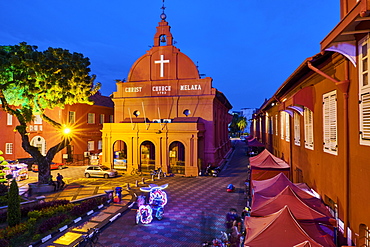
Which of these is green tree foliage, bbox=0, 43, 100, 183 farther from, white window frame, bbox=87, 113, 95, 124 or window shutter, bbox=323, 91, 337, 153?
window shutter, bbox=323, 91, 337, 153

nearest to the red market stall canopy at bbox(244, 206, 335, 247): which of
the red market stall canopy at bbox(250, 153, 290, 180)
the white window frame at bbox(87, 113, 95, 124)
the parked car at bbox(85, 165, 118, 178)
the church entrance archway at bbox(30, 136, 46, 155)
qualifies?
the red market stall canopy at bbox(250, 153, 290, 180)

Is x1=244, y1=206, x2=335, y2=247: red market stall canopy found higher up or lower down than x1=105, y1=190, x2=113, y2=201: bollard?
higher up

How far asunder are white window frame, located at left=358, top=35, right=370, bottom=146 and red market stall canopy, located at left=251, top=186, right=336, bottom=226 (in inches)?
123

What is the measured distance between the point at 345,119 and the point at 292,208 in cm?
360

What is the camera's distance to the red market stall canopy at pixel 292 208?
24.6 ft

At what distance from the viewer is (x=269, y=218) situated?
24.7 feet

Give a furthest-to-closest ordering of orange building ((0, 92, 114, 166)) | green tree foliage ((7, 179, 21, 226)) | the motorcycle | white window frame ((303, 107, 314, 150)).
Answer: orange building ((0, 92, 114, 166)) → the motorcycle → green tree foliage ((7, 179, 21, 226)) → white window frame ((303, 107, 314, 150))

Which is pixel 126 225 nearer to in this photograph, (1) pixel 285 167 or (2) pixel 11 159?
(1) pixel 285 167

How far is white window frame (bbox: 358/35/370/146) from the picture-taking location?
5.34m

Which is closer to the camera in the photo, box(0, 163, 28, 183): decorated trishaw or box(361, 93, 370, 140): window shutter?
box(361, 93, 370, 140): window shutter

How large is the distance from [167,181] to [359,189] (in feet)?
66.2

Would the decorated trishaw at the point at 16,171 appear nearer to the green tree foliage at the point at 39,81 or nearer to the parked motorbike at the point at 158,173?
the green tree foliage at the point at 39,81

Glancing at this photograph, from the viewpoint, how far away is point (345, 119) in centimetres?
641

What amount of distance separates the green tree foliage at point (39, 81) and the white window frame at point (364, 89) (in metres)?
21.1
